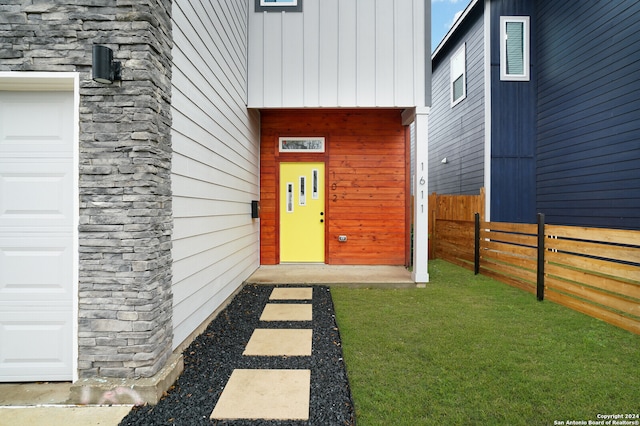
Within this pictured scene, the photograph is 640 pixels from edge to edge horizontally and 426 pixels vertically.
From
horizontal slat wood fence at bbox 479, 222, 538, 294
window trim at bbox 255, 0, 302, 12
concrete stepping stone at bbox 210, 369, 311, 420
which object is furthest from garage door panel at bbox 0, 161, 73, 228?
horizontal slat wood fence at bbox 479, 222, 538, 294

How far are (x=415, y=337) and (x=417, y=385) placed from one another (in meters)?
0.84

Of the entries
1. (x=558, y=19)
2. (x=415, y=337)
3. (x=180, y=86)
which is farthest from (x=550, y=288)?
(x=558, y=19)

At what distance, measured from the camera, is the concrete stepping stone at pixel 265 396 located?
1.91 metres

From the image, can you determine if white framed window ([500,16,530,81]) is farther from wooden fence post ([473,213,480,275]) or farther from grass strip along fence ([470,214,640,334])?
grass strip along fence ([470,214,640,334])

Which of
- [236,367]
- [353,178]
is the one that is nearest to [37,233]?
[236,367]

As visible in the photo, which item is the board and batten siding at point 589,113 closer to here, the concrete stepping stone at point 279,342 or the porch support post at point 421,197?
the porch support post at point 421,197

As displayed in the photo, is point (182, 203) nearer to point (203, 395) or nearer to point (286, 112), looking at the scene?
point (203, 395)

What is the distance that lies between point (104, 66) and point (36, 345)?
5.91ft

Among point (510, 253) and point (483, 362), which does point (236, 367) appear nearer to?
point (483, 362)

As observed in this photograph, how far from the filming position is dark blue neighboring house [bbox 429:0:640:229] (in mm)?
5402

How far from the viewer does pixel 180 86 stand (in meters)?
2.60

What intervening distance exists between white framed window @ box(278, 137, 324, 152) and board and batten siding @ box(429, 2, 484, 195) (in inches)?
152

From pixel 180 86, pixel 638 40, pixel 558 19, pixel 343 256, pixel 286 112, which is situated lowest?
pixel 343 256

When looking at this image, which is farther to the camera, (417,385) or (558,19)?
(558,19)
